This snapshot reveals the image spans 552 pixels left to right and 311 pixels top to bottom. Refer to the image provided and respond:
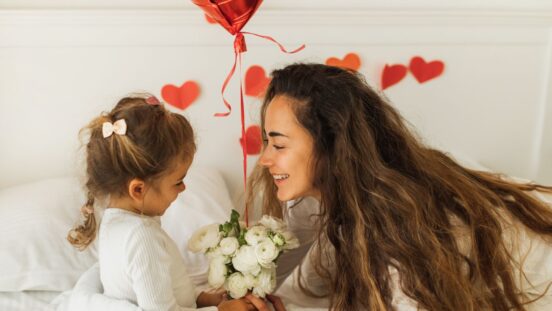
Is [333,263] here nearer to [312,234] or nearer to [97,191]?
[312,234]

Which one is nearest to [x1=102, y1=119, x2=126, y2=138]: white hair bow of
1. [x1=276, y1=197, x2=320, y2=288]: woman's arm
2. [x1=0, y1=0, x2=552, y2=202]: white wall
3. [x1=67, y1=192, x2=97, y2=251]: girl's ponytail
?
[x1=67, y1=192, x2=97, y2=251]: girl's ponytail

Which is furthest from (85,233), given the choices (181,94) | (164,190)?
(181,94)

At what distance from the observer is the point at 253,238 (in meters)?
1.31

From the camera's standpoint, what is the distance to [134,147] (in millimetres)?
1232

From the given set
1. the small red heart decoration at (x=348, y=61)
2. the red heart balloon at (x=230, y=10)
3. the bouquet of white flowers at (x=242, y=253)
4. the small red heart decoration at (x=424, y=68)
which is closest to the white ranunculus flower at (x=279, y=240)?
the bouquet of white flowers at (x=242, y=253)

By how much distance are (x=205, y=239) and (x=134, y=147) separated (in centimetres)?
29

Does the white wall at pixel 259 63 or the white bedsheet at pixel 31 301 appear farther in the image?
the white wall at pixel 259 63

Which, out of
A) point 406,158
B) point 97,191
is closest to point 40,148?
point 97,191

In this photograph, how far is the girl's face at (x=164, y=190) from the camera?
4.28ft

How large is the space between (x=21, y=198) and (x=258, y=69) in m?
0.96

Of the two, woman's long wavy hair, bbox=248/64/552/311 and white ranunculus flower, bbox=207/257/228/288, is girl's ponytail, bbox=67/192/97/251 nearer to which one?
white ranunculus flower, bbox=207/257/228/288

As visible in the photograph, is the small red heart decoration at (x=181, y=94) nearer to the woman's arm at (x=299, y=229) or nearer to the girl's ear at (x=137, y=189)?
the woman's arm at (x=299, y=229)

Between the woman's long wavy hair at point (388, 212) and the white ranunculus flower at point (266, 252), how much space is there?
0.19 meters

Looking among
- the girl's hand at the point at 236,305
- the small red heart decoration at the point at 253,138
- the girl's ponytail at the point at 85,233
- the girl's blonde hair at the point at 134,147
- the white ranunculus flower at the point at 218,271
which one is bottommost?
the girl's hand at the point at 236,305
